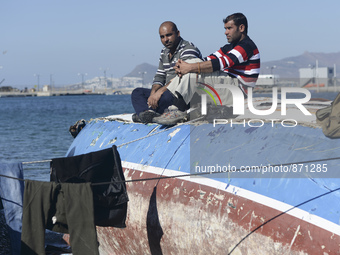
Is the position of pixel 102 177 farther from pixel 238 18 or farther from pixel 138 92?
pixel 238 18

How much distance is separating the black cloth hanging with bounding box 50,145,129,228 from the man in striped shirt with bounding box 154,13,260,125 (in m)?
1.22

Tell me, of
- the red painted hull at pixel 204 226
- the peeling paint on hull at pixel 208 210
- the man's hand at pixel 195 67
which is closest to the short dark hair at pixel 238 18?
the man's hand at pixel 195 67

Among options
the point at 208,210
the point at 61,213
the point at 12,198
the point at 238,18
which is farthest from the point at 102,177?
the point at 238,18

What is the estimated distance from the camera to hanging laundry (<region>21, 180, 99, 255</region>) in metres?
6.18

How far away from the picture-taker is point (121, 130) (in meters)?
8.98

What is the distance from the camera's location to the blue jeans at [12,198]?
21.7ft

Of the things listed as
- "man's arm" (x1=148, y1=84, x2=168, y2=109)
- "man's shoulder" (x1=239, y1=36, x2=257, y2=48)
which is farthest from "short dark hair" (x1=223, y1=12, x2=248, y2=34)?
"man's arm" (x1=148, y1=84, x2=168, y2=109)

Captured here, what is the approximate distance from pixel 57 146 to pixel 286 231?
2213 centimetres

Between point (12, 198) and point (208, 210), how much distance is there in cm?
227

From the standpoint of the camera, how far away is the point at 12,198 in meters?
6.65

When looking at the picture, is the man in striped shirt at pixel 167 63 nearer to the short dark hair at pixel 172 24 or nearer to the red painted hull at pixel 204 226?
the short dark hair at pixel 172 24

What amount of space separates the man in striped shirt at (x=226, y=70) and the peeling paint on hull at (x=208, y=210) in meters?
0.49

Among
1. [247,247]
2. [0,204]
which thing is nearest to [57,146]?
[0,204]

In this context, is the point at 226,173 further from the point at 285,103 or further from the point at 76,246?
the point at 76,246
